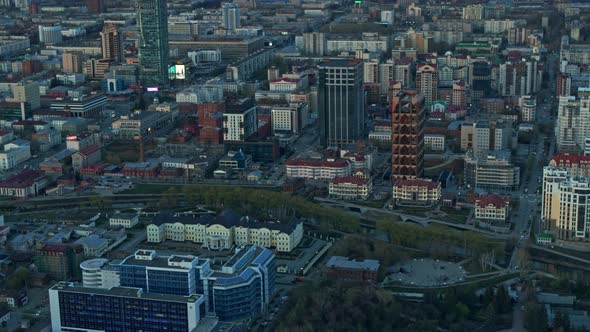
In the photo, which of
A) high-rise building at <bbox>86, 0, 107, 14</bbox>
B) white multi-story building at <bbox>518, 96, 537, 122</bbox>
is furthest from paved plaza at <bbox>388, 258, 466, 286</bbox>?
high-rise building at <bbox>86, 0, 107, 14</bbox>

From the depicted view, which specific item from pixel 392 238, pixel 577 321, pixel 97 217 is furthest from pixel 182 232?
pixel 577 321

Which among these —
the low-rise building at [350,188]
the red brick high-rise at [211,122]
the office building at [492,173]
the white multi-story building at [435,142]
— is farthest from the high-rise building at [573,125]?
the red brick high-rise at [211,122]

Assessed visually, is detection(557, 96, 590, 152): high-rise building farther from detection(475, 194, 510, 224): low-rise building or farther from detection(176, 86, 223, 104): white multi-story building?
detection(176, 86, 223, 104): white multi-story building

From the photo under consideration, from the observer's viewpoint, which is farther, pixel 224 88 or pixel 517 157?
pixel 224 88

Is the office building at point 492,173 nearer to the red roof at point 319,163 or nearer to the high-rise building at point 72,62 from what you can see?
the red roof at point 319,163

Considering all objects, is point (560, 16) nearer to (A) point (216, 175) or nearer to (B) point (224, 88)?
(B) point (224, 88)

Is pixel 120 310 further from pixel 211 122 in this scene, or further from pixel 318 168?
pixel 211 122
